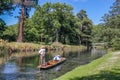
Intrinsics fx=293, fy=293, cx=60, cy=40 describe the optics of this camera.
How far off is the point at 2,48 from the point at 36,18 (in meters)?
40.0

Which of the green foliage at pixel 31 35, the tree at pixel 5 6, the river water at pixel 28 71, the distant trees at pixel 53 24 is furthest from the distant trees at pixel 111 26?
the river water at pixel 28 71

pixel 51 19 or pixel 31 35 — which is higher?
pixel 51 19

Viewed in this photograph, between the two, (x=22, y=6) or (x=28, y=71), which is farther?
(x=22, y=6)

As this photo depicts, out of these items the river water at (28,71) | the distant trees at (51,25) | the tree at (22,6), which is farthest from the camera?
the distant trees at (51,25)

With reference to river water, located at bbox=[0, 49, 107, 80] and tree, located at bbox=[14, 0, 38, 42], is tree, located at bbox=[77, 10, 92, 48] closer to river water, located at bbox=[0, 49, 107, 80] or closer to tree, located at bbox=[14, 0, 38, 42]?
tree, located at bbox=[14, 0, 38, 42]

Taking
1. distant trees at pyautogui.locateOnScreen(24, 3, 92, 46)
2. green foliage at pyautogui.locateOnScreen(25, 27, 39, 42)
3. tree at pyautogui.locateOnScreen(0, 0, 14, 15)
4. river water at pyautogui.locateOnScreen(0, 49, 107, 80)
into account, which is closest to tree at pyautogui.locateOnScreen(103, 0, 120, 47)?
distant trees at pyautogui.locateOnScreen(24, 3, 92, 46)

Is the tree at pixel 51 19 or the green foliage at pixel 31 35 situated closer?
the green foliage at pixel 31 35

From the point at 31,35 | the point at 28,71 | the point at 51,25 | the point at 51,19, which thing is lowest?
the point at 28,71

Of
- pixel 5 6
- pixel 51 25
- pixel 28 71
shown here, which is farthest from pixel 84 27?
pixel 28 71

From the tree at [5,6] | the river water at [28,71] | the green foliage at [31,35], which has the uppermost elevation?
the tree at [5,6]

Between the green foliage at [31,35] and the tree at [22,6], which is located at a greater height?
the tree at [22,6]

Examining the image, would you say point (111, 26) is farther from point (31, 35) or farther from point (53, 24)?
point (31, 35)

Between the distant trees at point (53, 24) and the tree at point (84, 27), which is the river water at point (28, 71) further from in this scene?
the tree at point (84, 27)

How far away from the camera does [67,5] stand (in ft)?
303
